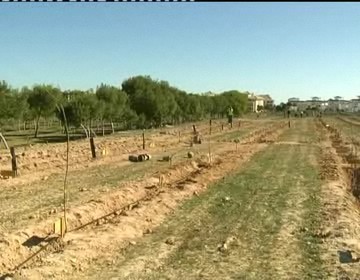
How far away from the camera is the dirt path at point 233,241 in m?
10.9

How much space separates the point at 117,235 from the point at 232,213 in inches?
174

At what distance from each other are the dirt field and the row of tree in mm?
30626

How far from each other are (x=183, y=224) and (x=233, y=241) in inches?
97.8

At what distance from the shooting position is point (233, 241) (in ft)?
43.0

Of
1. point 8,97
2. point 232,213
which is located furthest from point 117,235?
point 8,97

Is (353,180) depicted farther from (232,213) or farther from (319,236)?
(319,236)

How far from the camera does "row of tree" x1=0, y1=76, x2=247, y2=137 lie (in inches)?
2431

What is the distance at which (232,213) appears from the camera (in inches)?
653

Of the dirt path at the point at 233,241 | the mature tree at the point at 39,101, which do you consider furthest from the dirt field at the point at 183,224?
the mature tree at the point at 39,101

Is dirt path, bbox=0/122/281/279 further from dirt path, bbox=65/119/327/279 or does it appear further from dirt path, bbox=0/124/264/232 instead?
dirt path, bbox=65/119/327/279

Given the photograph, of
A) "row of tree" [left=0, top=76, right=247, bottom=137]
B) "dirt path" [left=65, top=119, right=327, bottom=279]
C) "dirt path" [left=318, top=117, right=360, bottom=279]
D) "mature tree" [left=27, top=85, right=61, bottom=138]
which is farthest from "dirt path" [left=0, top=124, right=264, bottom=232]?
"mature tree" [left=27, top=85, right=61, bottom=138]

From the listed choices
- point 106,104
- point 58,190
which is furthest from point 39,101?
point 58,190

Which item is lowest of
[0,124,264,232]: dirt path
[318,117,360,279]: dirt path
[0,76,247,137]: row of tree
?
[318,117,360,279]: dirt path

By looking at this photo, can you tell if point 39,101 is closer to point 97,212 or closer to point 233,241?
point 97,212
